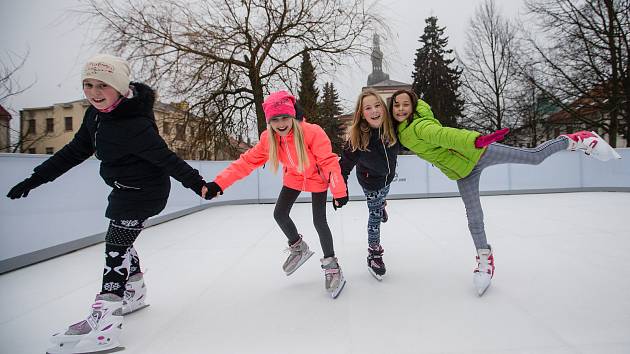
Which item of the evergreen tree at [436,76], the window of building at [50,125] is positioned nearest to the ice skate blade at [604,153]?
the window of building at [50,125]

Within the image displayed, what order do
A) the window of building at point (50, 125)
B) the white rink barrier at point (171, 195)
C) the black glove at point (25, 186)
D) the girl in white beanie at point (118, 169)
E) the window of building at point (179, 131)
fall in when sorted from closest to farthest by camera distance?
1. the girl in white beanie at point (118, 169)
2. the black glove at point (25, 186)
3. the white rink barrier at point (171, 195)
4. the window of building at point (50, 125)
5. the window of building at point (179, 131)

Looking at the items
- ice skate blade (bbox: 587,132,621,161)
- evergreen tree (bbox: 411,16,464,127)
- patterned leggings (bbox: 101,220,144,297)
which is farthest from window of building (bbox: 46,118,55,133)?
evergreen tree (bbox: 411,16,464,127)

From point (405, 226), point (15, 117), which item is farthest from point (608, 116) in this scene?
point (15, 117)

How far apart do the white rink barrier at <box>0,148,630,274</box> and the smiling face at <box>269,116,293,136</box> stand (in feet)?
7.63

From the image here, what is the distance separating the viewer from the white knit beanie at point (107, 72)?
146cm

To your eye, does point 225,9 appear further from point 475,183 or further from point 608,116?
point 608,116

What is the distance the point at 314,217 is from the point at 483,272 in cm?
102

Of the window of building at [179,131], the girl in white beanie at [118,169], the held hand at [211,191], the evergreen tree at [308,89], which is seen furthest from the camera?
the evergreen tree at [308,89]

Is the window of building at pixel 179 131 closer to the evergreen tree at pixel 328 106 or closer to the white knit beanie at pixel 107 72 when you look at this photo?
the evergreen tree at pixel 328 106

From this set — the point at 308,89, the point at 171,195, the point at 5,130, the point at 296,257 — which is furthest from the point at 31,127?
the point at 308,89

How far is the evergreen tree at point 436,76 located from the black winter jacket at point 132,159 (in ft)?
55.8

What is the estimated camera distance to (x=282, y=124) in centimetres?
197

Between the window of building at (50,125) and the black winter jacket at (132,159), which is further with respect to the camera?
the window of building at (50,125)

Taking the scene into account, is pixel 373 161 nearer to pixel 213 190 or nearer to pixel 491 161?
pixel 491 161
